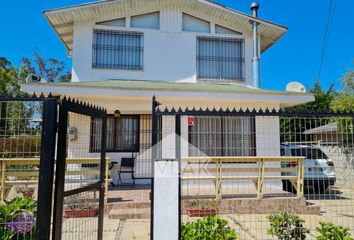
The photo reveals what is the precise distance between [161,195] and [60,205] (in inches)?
54.1

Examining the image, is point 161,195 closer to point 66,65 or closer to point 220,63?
point 220,63

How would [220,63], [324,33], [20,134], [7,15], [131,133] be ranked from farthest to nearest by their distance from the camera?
[7,15] → [324,33] → [220,63] → [131,133] → [20,134]

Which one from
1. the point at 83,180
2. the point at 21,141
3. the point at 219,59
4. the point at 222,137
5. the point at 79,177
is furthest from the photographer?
the point at 219,59

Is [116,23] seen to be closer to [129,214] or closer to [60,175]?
[129,214]

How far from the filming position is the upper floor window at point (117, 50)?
440 inches

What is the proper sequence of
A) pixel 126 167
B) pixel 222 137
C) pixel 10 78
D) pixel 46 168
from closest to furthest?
pixel 46 168
pixel 222 137
pixel 126 167
pixel 10 78

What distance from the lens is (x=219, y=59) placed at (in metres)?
11.9

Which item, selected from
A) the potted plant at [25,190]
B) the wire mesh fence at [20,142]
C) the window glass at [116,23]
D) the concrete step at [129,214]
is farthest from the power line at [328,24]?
the potted plant at [25,190]

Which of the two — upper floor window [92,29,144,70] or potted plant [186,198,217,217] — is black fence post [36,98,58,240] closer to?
potted plant [186,198,217,217]

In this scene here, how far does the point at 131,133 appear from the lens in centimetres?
1074

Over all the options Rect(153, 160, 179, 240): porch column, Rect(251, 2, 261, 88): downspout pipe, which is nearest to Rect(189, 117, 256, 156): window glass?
Rect(251, 2, 261, 88): downspout pipe

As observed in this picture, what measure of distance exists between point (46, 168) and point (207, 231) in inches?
98.5

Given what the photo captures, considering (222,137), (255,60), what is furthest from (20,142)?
(255,60)

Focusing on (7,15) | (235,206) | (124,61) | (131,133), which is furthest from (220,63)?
(7,15)
